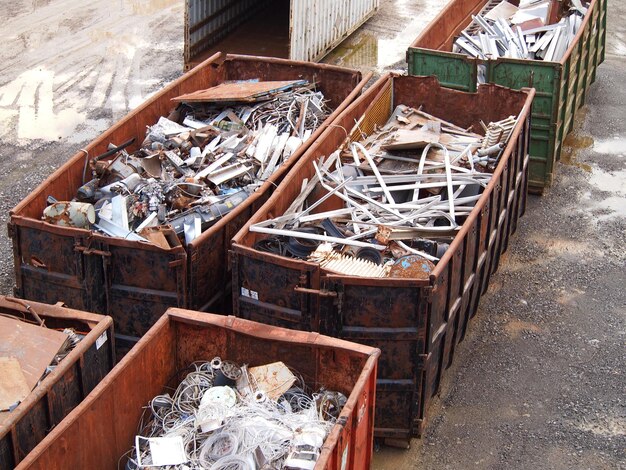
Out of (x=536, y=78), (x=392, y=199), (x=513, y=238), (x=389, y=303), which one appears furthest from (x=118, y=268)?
(x=536, y=78)

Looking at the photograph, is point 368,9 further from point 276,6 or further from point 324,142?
point 324,142

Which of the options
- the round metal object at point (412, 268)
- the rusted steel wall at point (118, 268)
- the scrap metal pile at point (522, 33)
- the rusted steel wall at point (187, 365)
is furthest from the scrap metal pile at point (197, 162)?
the scrap metal pile at point (522, 33)

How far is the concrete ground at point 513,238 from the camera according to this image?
7840 millimetres

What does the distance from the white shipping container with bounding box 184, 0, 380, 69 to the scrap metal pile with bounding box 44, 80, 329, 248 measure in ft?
12.5

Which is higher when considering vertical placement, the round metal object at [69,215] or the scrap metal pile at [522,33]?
the scrap metal pile at [522,33]

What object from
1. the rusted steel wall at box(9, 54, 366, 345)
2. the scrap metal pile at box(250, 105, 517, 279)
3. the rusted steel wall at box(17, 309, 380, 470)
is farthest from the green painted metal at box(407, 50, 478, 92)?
the rusted steel wall at box(17, 309, 380, 470)

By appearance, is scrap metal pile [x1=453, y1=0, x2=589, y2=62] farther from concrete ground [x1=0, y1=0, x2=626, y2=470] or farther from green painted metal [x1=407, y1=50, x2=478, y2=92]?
concrete ground [x1=0, y1=0, x2=626, y2=470]

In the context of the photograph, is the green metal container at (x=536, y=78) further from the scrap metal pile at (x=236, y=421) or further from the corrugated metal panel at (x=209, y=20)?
the scrap metal pile at (x=236, y=421)

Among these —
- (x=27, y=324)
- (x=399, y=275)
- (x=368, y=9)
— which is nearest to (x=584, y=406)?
(x=399, y=275)

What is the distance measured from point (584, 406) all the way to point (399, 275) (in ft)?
8.06

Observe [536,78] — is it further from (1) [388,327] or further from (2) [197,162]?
(1) [388,327]

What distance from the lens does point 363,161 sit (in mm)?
9469

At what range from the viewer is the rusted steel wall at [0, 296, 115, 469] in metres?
5.64

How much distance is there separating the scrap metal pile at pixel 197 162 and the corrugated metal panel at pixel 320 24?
3.68 meters
